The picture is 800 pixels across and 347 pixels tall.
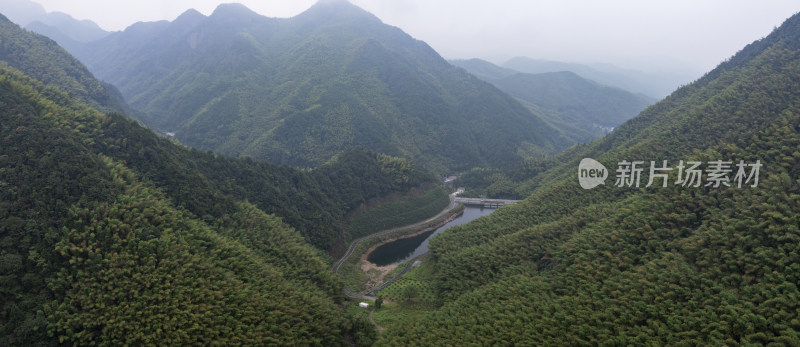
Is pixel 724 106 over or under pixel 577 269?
over

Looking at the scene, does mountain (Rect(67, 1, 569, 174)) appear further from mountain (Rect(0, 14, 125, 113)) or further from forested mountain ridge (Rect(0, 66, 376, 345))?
forested mountain ridge (Rect(0, 66, 376, 345))

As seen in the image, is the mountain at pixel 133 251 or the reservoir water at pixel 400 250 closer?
the mountain at pixel 133 251

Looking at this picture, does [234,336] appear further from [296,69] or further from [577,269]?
[296,69]

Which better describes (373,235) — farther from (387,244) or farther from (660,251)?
(660,251)

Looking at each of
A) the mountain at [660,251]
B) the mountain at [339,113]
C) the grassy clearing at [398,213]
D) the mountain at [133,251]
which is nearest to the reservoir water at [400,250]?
the grassy clearing at [398,213]

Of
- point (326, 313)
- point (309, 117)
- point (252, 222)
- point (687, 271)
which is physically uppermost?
point (309, 117)

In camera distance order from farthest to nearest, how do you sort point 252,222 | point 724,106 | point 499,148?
point 499,148, point 724,106, point 252,222

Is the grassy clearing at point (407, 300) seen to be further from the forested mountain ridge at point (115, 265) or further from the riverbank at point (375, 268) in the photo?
the forested mountain ridge at point (115, 265)

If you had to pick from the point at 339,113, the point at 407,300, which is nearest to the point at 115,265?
the point at 407,300

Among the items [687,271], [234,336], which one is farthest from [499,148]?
[234,336]
